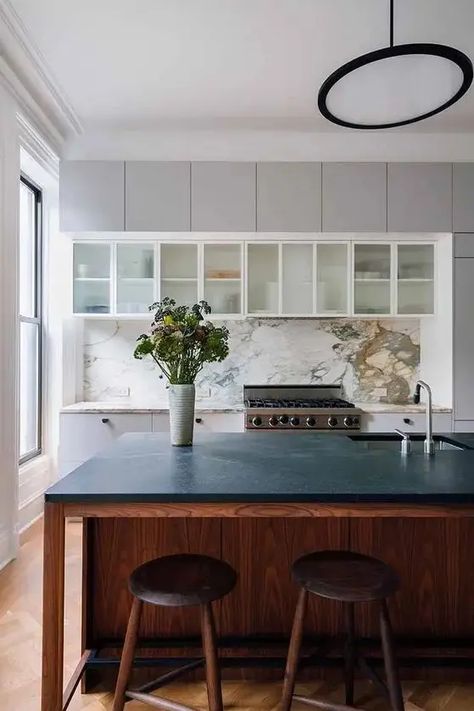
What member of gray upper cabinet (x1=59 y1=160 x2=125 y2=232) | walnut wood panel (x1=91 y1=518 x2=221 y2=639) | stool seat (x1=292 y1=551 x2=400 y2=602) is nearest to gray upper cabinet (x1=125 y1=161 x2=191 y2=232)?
gray upper cabinet (x1=59 y1=160 x2=125 y2=232)

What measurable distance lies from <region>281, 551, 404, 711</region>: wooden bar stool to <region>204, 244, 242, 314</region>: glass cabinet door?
Result: 2.48 metres

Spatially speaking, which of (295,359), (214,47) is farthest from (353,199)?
(214,47)

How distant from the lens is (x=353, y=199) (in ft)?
12.0

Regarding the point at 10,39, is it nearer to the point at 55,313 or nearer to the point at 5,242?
the point at 5,242

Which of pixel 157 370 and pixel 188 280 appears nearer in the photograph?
pixel 188 280

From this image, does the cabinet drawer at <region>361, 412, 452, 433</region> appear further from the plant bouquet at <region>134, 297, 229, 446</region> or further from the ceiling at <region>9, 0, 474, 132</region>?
the ceiling at <region>9, 0, 474, 132</region>

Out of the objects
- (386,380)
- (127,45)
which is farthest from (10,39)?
(386,380)

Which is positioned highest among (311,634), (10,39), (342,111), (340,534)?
(10,39)

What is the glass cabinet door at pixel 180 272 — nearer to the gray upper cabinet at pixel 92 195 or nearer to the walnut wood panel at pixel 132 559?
the gray upper cabinet at pixel 92 195

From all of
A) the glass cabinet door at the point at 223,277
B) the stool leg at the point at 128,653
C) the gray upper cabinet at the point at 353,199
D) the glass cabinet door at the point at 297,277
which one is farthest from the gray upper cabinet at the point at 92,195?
the stool leg at the point at 128,653

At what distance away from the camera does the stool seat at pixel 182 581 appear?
4.49 feet

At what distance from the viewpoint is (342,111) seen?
2.00m

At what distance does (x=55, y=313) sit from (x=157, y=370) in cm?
99

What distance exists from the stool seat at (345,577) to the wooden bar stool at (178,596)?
240 millimetres
